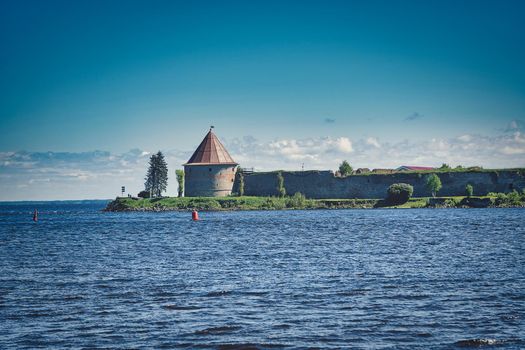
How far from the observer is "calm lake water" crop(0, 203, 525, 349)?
10031 mm

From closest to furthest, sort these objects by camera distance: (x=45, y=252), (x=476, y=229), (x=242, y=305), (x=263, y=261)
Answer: (x=242, y=305) < (x=263, y=261) < (x=45, y=252) < (x=476, y=229)

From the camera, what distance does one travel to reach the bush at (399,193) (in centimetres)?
6109

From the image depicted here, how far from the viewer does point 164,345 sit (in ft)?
31.7

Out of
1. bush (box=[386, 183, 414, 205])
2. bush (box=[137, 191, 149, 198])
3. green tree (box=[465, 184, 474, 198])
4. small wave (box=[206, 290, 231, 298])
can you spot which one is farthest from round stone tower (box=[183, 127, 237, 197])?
small wave (box=[206, 290, 231, 298])

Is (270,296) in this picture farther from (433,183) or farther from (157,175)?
(157,175)

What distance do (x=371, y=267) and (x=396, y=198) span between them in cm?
4551

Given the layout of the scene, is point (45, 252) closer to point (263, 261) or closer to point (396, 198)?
point (263, 261)

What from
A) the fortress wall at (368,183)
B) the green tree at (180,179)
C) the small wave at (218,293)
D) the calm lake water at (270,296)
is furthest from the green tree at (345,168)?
the small wave at (218,293)

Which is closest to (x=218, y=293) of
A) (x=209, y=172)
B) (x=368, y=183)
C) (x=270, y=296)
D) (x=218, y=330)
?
(x=270, y=296)

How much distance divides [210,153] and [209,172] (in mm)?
2427

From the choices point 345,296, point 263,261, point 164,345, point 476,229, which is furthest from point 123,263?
point 476,229

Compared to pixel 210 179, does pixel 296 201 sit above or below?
below

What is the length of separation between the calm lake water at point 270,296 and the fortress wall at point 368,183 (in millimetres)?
40212

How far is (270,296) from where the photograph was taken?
13258 mm
